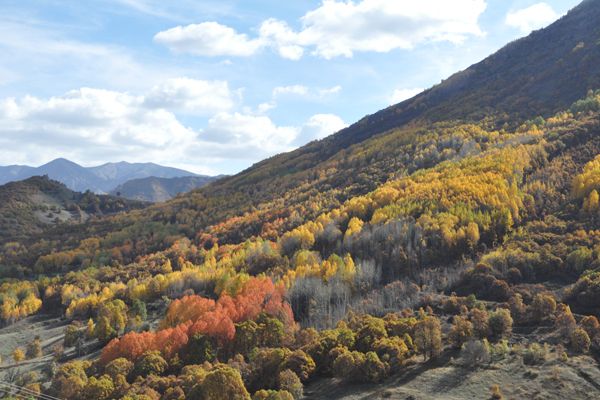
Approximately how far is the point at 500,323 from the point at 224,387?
42.6 m

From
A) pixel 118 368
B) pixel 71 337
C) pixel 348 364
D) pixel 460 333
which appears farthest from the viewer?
pixel 71 337

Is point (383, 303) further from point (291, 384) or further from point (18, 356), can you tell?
point (18, 356)

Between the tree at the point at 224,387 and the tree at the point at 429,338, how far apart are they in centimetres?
2639

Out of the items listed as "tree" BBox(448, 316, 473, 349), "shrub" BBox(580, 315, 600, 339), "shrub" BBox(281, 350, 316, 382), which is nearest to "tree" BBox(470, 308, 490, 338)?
"tree" BBox(448, 316, 473, 349)

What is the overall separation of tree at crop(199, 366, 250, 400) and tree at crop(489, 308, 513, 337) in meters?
39.0

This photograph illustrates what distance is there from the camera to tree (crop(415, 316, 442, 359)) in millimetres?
78125

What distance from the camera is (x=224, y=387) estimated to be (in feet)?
226

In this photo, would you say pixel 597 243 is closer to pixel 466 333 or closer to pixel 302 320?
pixel 466 333

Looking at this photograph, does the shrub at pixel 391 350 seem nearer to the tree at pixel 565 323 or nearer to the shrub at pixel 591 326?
the tree at pixel 565 323

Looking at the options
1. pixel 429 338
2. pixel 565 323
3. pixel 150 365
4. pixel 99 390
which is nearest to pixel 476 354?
pixel 429 338

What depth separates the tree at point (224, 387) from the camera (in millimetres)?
68562

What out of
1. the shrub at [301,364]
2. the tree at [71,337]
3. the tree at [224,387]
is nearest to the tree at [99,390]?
the tree at [224,387]

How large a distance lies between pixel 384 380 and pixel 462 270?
56.2 metres

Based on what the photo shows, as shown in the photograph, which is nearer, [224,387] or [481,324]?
[224,387]
